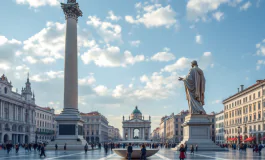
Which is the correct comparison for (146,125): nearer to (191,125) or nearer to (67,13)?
(67,13)

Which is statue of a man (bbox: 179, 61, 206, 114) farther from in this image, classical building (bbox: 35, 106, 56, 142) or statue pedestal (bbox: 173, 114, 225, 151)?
classical building (bbox: 35, 106, 56, 142)

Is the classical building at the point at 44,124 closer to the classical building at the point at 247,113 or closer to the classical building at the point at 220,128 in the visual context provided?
the classical building at the point at 220,128

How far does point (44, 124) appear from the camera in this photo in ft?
438

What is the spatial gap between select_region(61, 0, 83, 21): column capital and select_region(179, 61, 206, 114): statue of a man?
2282 cm

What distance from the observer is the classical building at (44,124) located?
405ft

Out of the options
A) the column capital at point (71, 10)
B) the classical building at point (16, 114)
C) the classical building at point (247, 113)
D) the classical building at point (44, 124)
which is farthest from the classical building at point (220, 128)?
the column capital at point (71, 10)

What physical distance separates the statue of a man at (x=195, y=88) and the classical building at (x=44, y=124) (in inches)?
3516

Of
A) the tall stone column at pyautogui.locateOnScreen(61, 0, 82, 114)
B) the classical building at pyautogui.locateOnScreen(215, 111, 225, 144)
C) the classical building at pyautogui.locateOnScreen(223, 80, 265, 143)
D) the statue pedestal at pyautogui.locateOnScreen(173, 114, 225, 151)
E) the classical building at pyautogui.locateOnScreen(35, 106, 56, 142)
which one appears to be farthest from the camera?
the classical building at pyautogui.locateOnScreen(35, 106, 56, 142)

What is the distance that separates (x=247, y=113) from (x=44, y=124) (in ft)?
254

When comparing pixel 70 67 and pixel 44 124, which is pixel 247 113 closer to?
pixel 70 67

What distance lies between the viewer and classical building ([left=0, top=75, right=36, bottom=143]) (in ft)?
308

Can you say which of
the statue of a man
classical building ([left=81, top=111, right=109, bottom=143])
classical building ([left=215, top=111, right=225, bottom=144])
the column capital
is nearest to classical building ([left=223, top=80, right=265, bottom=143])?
classical building ([left=215, top=111, right=225, bottom=144])

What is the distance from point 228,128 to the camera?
107375 millimetres

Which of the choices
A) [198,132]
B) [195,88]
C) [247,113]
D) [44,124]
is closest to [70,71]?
[195,88]
